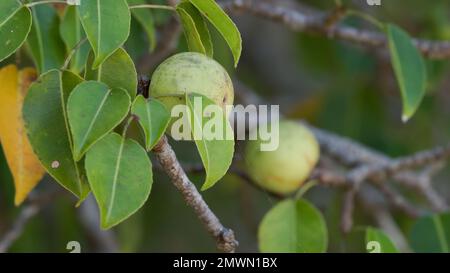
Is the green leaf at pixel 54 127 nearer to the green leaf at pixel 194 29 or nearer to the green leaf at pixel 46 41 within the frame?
the green leaf at pixel 194 29

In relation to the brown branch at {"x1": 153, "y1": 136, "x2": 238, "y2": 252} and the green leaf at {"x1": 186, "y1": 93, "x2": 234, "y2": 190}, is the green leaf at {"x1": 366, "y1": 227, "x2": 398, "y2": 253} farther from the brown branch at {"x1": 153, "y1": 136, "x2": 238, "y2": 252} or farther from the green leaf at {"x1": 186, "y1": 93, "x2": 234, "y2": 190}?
the green leaf at {"x1": 186, "y1": 93, "x2": 234, "y2": 190}

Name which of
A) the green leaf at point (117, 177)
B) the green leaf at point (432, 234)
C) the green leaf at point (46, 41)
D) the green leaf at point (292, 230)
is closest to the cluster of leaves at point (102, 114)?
the green leaf at point (117, 177)

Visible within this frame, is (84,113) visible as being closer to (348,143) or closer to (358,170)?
(358,170)

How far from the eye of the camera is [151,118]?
42.9 inches

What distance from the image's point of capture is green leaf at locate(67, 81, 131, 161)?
1086 mm

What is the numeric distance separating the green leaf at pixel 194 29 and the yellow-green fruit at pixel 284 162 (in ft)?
1.81

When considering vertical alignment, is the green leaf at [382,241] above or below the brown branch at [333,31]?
below

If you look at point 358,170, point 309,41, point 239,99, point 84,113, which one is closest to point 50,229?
point 239,99

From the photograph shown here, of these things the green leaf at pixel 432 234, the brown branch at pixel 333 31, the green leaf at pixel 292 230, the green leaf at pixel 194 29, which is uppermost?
the green leaf at pixel 194 29

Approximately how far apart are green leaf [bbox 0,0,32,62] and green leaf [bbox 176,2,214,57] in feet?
0.70

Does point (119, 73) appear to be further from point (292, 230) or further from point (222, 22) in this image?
point (292, 230)

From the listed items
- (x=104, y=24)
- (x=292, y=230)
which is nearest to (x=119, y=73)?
(x=104, y=24)

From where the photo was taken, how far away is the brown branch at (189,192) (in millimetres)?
1143

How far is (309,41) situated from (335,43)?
14 cm
